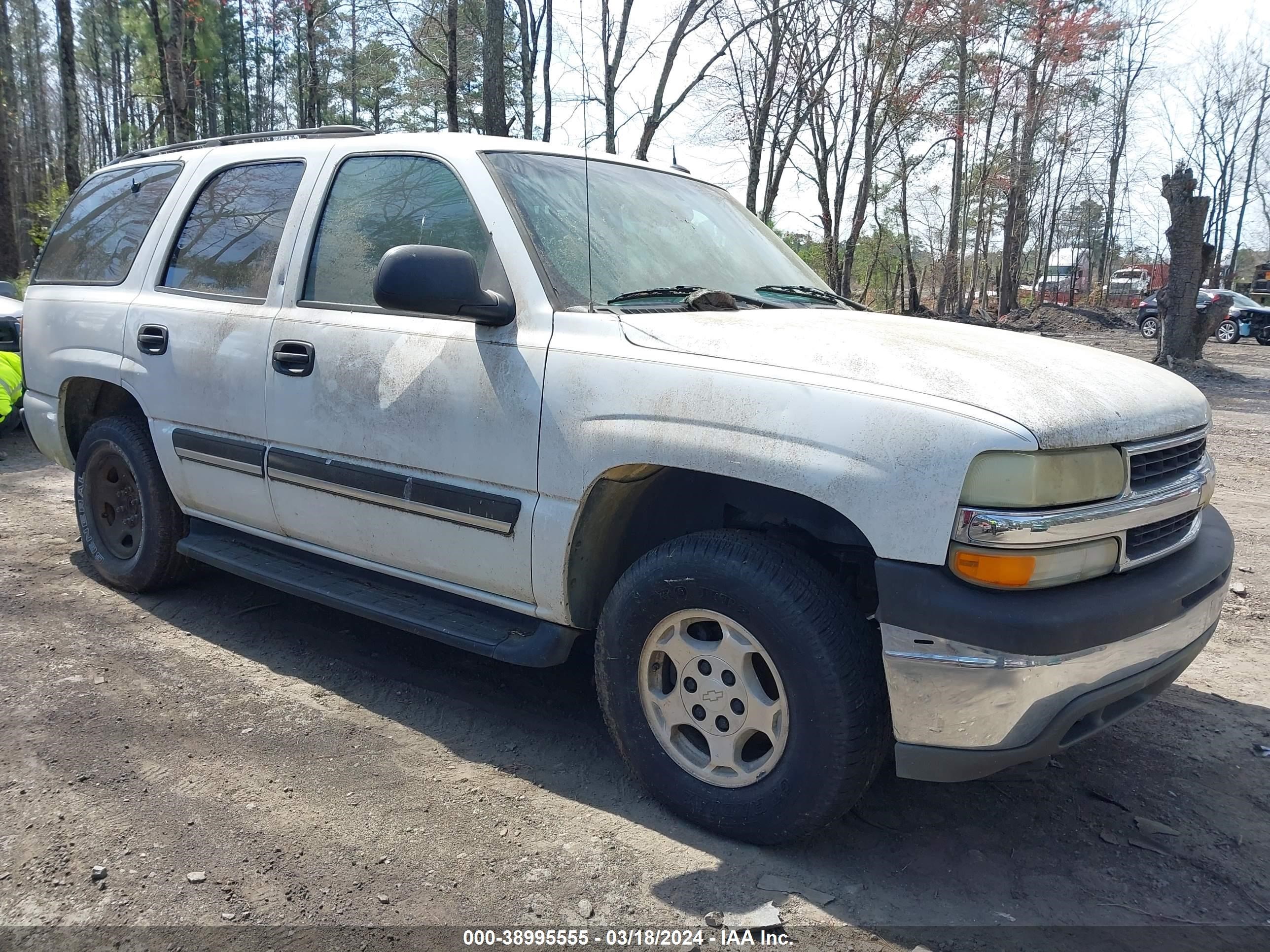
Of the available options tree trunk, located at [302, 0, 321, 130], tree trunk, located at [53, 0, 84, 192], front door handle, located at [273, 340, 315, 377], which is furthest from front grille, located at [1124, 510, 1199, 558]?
tree trunk, located at [302, 0, 321, 130]

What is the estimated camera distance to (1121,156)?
35.1 meters

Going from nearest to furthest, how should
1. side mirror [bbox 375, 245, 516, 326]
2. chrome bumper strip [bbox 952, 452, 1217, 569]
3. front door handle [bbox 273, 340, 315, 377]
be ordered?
chrome bumper strip [bbox 952, 452, 1217, 569] < side mirror [bbox 375, 245, 516, 326] < front door handle [bbox 273, 340, 315, 377]

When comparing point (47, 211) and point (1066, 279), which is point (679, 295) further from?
point (1066, 279)

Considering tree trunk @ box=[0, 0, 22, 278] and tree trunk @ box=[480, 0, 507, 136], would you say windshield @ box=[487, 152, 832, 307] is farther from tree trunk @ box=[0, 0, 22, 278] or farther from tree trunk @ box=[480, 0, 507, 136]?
tree trunk @ box=[0, 0, 22, 278]

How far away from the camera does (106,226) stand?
467 cm

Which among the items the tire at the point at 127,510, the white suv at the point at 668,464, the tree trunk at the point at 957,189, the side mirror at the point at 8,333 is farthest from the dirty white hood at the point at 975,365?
the tree trunk at the point at 957,189

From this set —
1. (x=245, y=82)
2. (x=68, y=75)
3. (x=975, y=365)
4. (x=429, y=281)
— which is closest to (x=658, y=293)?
(x=429, y=281)

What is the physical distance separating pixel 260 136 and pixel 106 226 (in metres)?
1.01

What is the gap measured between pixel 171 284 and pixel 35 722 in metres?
1.89

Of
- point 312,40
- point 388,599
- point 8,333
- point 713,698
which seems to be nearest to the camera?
point 713,698

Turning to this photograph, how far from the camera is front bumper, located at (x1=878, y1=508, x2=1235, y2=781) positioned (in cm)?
217

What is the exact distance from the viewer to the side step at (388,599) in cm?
299

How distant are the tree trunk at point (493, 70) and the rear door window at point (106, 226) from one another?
6028 millimetres

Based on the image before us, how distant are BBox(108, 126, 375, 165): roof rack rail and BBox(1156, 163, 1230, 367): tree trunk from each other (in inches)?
527
